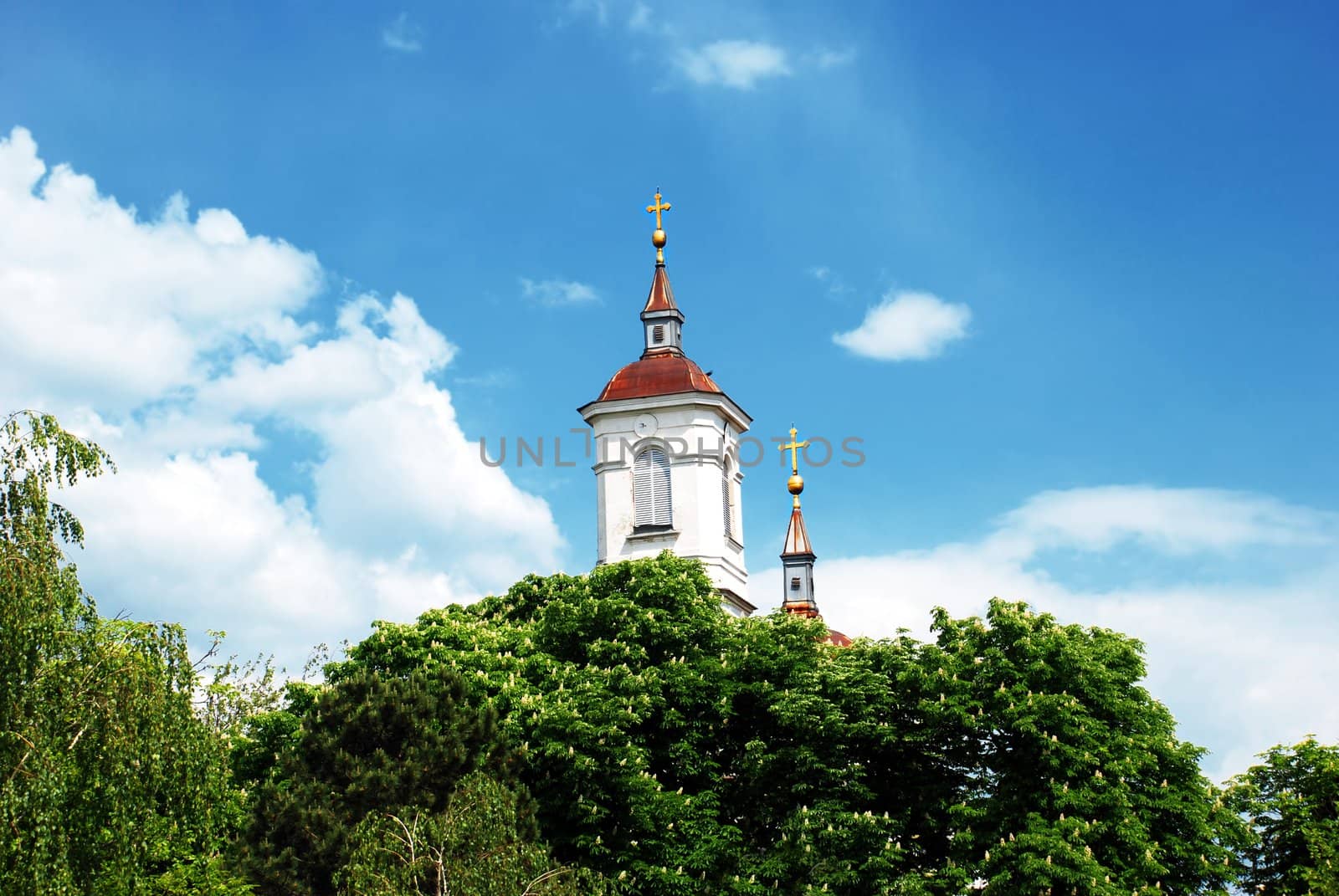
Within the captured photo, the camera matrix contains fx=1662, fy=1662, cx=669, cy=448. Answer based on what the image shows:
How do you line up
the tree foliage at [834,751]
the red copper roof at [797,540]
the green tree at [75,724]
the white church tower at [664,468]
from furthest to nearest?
the red copper roof at [797,540]
the white church tower at [664,468]
the tree foliage at [834,751]
the green tree at [75,724]

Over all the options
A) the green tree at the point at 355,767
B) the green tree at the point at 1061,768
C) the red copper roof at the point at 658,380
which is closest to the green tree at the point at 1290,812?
the green tree at the point at 1061,768

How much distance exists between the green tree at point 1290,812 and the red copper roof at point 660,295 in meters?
22.6

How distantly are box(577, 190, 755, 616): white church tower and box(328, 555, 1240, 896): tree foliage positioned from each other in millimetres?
12269

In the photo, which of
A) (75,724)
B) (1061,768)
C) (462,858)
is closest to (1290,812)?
(1061,768)

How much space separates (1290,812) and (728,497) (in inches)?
790

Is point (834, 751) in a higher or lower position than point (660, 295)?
lower

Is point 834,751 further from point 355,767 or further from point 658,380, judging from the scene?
point 658,380

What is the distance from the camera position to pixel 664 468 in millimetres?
47281

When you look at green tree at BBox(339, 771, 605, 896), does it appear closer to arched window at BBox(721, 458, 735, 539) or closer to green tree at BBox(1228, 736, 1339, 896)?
green tree at BBox(1228, 736, 1339, 896)

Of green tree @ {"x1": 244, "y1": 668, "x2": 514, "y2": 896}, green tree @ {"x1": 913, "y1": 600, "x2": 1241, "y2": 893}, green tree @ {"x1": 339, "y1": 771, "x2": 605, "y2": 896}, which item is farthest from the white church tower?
green tree @ {"x1": 339, "y1": 771, "x2": 605, "y2": 896}

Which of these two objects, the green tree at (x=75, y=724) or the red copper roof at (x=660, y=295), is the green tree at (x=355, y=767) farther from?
the red copper roof at (x=660, y=295)

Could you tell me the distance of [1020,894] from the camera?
28141mm

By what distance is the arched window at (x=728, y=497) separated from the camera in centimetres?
4831

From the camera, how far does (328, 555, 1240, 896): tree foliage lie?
29.5 m
